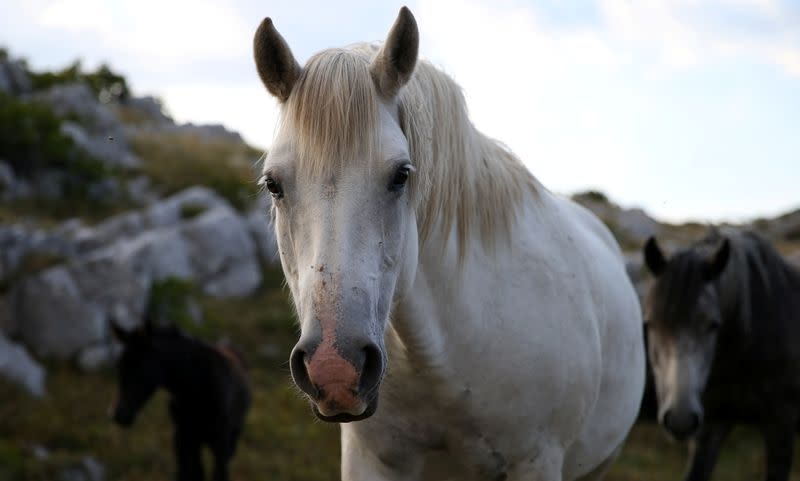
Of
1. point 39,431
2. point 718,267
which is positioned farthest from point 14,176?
point 718,267

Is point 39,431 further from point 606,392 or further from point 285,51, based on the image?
point 285,51

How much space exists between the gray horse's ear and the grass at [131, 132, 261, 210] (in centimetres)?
1589

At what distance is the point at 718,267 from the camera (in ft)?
19.7

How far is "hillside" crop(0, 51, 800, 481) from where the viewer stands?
1046cm

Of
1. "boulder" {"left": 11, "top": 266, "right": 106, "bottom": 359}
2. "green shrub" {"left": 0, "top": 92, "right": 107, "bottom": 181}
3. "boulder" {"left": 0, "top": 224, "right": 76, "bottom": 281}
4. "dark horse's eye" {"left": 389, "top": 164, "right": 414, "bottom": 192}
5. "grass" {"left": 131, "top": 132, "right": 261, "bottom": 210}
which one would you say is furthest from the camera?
"grass" {"left": 131, "top": 132, "right": 261, "bottom": 210}

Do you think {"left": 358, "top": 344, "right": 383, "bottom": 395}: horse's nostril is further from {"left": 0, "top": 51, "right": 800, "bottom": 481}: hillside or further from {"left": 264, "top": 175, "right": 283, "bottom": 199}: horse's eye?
{"left": 0, "top": 51, "right": 800, "bottom": 481}: hillside

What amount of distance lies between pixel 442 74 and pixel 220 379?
625 centimetres

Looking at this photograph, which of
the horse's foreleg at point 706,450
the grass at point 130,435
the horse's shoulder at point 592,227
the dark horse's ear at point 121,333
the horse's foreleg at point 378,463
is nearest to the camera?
the horse's foreleg at point 378,463

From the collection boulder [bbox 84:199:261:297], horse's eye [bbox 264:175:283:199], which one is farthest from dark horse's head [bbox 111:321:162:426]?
boulder [bbox 84:199:261:297]

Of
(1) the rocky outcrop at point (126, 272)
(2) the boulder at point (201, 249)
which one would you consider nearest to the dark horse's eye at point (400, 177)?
(1) the rocky outcrop at point (126, 272)

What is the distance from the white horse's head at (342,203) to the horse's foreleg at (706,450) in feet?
14.9

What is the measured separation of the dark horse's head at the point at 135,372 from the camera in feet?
26.7

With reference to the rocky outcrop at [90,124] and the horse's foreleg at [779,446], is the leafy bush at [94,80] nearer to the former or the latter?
the rocky outcrop at [90,124]

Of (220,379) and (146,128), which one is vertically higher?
(220,379)
